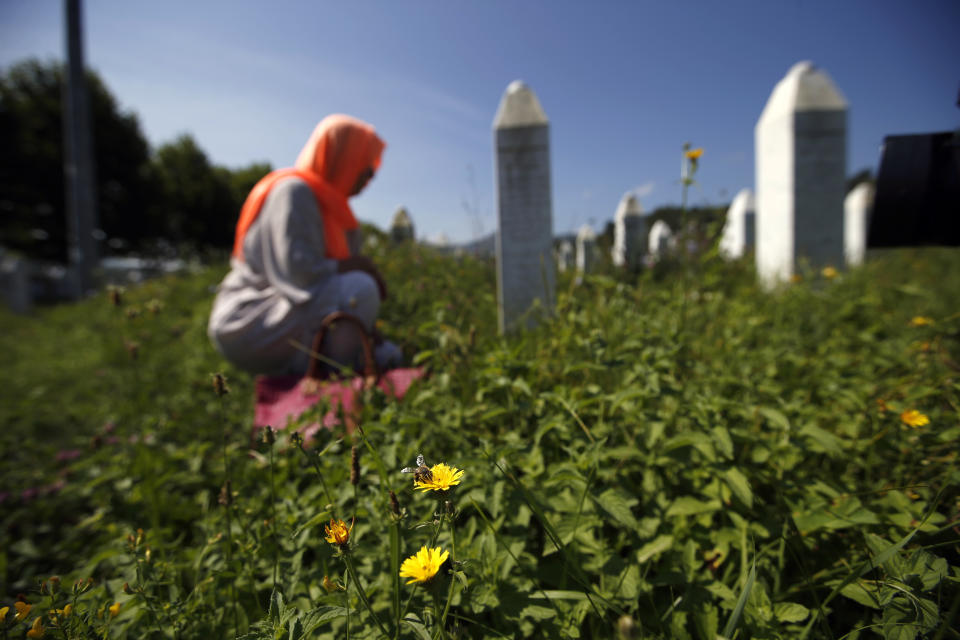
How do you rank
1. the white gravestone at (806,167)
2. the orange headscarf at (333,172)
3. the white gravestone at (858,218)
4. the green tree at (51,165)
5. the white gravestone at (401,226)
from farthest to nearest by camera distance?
the green tree at (51,165)
the white gravestone at (858,218)
the white gravestone at (401,226)
the white gravestone at (806,167)
the orange headscarf at (333,172)

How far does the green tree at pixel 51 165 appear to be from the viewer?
57.5 ft

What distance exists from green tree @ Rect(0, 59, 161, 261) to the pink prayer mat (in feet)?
76.9

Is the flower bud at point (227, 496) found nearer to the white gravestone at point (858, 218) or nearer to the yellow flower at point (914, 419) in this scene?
the yellow flower at point (914, 419)

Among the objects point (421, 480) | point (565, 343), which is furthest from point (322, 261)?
point (421, 480)

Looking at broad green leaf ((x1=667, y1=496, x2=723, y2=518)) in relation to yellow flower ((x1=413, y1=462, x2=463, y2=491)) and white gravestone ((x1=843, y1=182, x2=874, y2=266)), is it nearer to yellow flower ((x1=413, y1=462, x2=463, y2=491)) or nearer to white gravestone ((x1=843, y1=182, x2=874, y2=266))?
yellow flower ((x1=413, y1=462, x2=463, y2=491))

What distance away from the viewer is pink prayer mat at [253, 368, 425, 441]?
178 centimetres

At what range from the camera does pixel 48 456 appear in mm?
2641

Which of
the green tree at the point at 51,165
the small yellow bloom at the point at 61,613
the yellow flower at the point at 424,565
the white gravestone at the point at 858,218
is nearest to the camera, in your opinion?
the yellow flower at the point at 424,565

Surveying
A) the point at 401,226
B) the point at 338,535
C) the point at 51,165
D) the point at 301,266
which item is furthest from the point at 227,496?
the point at 51,165

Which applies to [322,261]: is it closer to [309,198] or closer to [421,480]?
[309,198]

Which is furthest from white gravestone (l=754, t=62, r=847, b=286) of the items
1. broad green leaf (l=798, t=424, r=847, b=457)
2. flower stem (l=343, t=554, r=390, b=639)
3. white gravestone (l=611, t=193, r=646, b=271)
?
flower stem (l=343, t=554, r=390, b=639)

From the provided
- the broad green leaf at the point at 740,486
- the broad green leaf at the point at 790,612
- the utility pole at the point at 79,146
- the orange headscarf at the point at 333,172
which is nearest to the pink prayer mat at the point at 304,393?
the orange headscarf at the point at 333,172

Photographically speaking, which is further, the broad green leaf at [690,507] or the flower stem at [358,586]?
the broad green leaf at [690,507]

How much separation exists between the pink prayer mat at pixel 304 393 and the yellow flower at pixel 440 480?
0.93m
